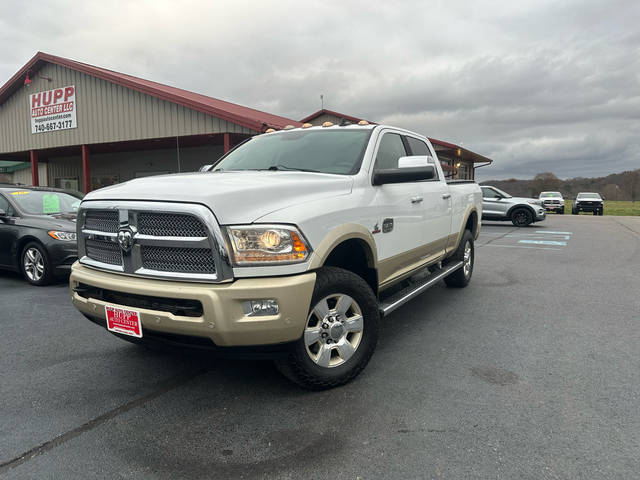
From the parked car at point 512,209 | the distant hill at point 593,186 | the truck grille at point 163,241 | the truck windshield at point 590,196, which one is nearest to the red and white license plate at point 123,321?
the truck grille at point 163,241

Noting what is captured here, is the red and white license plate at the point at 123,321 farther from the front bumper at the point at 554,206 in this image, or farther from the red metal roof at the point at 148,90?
the front bumper at the point at 554,206

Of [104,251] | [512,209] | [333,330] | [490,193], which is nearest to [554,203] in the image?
[490,193]

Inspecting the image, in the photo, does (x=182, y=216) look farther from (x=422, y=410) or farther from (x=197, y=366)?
(x=422, y=410)

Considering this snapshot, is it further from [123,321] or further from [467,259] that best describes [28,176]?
[123,321]

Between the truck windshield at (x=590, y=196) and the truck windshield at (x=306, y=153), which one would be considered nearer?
the truck windshield at (x=306, y=153)

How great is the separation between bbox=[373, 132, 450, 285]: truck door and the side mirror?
0.34 ft

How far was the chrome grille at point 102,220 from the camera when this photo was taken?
120 inches

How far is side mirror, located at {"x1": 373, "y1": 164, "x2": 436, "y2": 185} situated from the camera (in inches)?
140

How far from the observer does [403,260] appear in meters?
4.17

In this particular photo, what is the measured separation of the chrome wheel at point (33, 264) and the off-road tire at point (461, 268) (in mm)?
5728

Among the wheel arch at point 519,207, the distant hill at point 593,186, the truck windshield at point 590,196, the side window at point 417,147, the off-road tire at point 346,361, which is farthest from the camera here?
the distant hill at point 593,186

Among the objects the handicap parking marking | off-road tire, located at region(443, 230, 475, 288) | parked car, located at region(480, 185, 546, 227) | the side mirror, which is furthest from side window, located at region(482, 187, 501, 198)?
the side mirror

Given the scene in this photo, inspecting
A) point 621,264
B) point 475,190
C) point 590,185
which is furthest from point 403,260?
point 590,185

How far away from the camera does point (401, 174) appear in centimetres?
355
